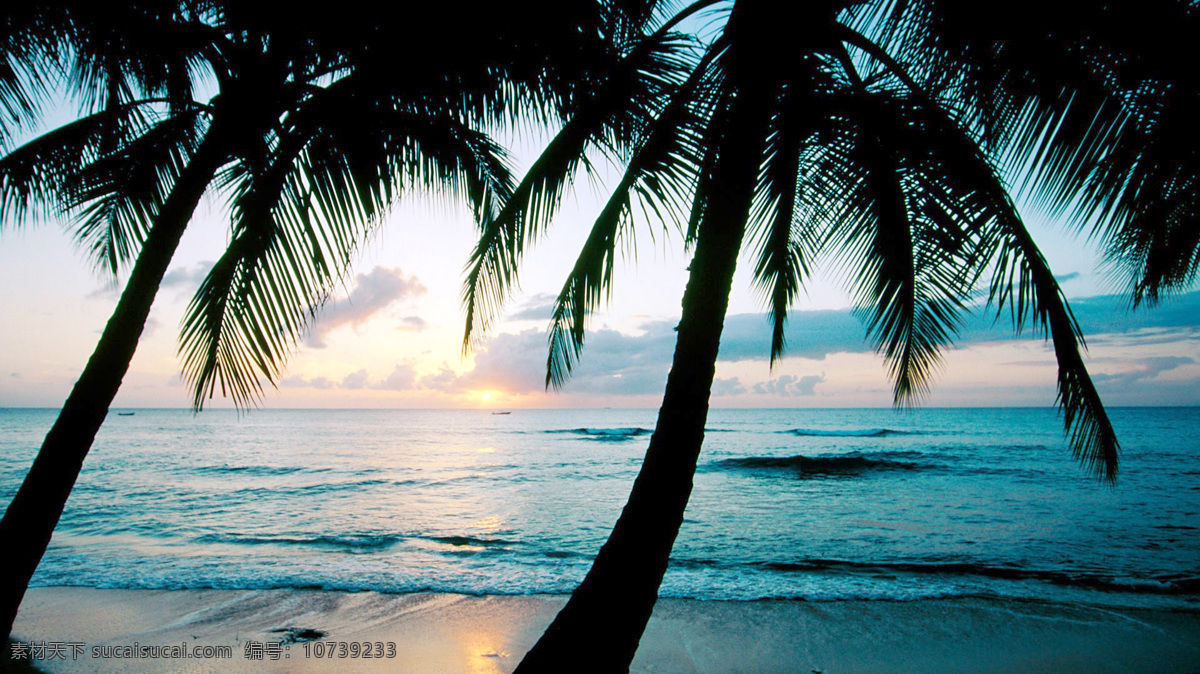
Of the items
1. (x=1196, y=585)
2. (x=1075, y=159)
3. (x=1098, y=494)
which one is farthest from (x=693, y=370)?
(x=1098, y=494)

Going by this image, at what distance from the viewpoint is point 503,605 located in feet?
19.4

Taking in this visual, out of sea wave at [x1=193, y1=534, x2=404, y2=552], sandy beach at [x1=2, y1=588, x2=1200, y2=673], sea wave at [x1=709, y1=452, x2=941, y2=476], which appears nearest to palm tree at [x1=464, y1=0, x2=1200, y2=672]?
sandy beach at [x1=2, y1=588, x2=1200, y2=673]

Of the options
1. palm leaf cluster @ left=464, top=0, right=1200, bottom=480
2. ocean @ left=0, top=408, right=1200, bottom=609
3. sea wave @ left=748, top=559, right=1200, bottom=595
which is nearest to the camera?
palm leaf cluster @ left=464, top=0, right=1200, bottom=480

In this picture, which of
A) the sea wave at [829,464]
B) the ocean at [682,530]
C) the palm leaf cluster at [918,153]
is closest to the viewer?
the palm leaf cluster at [918,153]

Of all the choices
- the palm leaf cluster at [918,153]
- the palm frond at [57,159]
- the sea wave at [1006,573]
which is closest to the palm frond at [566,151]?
the palm leaf cluster at [918,153]

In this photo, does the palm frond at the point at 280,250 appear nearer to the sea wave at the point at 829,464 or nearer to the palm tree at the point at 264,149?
the palm tree at the point at 264,149

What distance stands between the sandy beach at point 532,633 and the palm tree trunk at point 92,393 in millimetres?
1776

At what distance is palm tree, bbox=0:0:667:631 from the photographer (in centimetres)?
269

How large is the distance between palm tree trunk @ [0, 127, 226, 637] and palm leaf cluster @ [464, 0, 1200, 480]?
1717mm

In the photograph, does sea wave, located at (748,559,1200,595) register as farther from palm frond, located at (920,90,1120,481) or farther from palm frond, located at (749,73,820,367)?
palm frond, located at (920,90,1120,481)

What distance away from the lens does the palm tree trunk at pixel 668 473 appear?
7.02ft

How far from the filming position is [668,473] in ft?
7.24

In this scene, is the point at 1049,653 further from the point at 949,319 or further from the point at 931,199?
the point at 931,199

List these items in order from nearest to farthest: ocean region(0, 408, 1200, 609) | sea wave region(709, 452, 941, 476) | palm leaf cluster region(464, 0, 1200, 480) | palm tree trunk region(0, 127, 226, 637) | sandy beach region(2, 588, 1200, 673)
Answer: palm leaf cluster region(464, 0, 1200, 480) < palm tree trunk region(0, 127, 226, 637) < sandy beach region(2, 588, 1200, 673) < ocean region(0, 408, 1200, 609) < sea wave region(709, 452, 941, 476)
